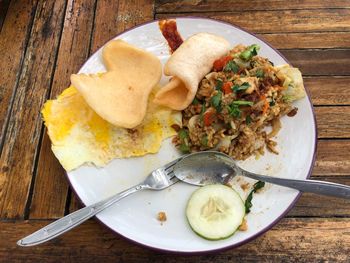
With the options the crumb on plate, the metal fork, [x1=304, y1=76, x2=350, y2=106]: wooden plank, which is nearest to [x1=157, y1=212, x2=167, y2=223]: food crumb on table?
the crumb on plate

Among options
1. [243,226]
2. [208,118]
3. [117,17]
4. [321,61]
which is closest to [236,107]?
[208,118]

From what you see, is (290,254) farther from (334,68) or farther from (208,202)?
(334,68)

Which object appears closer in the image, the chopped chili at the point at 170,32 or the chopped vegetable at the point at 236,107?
the chopped vegetable at the point at 236,107

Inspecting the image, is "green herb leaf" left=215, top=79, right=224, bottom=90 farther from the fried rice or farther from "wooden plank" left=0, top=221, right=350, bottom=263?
"wooden plank" left=0, top=221, right=350, bottom=263

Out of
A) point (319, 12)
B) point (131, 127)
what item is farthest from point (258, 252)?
point (319, 12)

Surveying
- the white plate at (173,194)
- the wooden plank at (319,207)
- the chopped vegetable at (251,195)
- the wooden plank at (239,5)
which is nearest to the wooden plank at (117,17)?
the wooden plank at (239,5)

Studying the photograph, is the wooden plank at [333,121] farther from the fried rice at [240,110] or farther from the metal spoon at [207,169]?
the metal spoon at [207,169]
